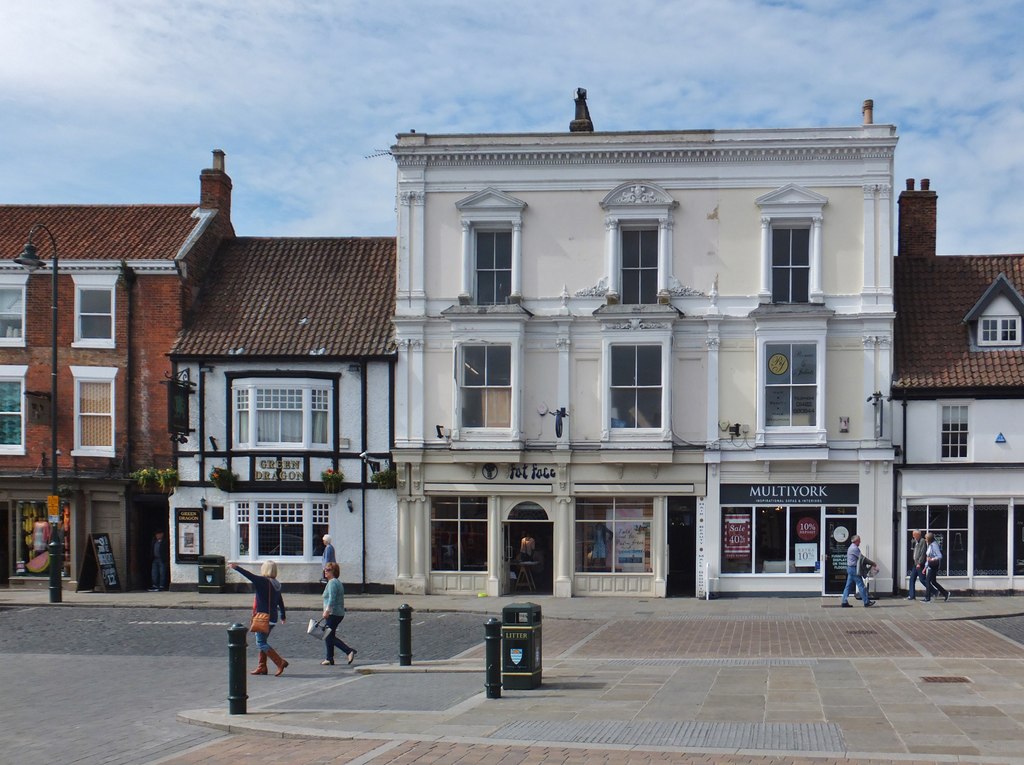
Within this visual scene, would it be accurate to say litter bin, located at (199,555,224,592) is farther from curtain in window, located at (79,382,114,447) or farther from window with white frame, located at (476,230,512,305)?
window with white frame, located at (476,230,512,305)

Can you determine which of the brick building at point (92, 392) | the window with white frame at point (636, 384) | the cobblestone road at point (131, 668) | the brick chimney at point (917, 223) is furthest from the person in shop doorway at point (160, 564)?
the brick chimney at point (917, 223)

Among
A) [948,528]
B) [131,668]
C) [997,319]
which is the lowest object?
[131,668]

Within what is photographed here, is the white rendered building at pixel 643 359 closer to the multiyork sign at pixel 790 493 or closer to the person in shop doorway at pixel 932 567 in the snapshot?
the multiyork sign at pixel 790 493

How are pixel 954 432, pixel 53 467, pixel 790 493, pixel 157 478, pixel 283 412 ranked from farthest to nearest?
pixel 157 478 → pixel 283 412 → pixel 53 467 → pixel 790 493 → pixel 954 432

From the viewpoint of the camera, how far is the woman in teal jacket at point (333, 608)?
719 inches

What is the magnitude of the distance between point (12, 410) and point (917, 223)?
2507 cm

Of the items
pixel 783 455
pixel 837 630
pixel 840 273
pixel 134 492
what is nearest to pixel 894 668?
pixel 837 630

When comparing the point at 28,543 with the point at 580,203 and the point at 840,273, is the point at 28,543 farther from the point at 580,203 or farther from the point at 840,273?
the point at 840,273

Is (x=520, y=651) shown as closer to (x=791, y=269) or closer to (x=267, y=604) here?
(x=267, y=604)

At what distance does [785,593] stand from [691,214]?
31.9 feet

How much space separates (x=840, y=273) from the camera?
28203 mm

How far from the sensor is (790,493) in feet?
92.5

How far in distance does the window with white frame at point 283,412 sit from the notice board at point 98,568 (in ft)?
14.8

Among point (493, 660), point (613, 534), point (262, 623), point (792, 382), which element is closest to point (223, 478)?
point (613, 534)
